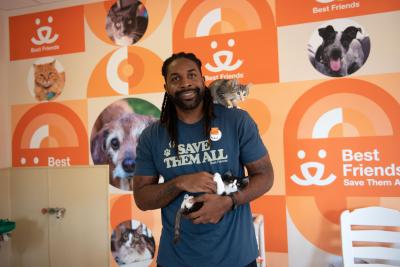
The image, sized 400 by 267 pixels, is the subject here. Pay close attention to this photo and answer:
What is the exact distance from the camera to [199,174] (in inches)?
38.9

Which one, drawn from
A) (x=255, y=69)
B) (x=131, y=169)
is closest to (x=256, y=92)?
(x=255, y=69)

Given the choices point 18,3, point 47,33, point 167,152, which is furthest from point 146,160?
point 18,3

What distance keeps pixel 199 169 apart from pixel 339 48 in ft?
4.42

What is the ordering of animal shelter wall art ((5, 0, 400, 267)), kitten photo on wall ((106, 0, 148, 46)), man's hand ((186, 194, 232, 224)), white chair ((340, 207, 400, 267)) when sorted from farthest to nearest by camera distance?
kitten photo on wall ((106, 0, 148, 46)), animal shelter wall art ((5, 0, 400, 267)), white chair ((340, 207, 400, 267)), man's hand ((186, 194, 232, 224))

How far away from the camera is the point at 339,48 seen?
1.86m

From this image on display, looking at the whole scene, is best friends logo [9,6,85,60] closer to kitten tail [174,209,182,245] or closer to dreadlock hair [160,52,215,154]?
dreadlock hair [160,52,215,154]

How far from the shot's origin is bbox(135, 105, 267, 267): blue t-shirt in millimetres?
Result: 1031

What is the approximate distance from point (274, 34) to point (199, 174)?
4.45 ft

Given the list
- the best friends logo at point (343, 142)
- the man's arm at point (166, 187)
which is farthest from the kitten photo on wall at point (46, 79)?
the best friends logo at point (343, 142)

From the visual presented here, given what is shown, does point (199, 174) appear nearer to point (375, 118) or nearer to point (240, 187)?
point (240, 187)

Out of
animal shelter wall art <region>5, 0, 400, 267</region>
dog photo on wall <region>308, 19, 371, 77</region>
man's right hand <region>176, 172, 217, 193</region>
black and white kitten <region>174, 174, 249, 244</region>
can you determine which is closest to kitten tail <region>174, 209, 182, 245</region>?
black and white kitten <region>174, 174, 249, 244</region>

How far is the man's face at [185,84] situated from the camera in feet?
3.66

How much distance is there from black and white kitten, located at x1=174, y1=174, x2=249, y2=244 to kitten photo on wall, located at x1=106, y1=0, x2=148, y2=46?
5.24ft

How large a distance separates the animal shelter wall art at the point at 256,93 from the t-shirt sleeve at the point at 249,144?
93 centimetres
